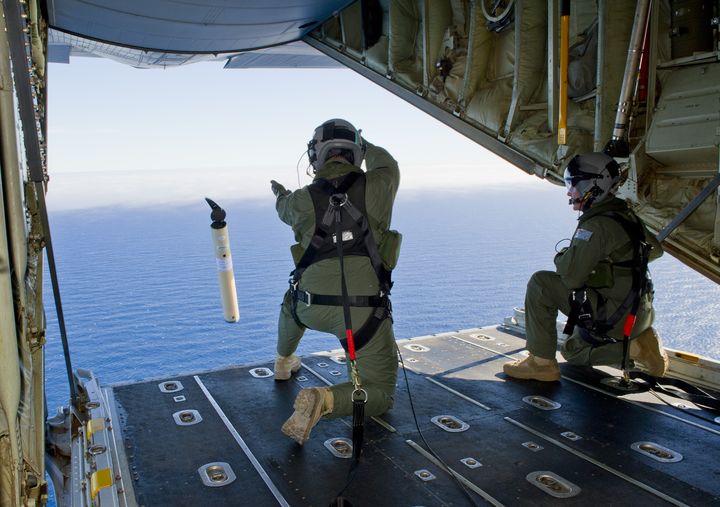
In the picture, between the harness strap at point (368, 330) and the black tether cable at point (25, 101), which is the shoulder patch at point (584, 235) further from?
the black tether cable at point (25, 101)

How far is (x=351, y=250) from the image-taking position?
10.5 feet

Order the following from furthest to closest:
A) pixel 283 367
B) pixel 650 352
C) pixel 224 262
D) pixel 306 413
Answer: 1. pixel 224 262
2. pixel 283 367
3. pixel 650 352
4. pixel 306 413

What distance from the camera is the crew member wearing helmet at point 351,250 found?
316 cm

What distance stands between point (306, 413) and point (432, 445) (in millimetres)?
704

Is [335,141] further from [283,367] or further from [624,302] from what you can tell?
[624,302]

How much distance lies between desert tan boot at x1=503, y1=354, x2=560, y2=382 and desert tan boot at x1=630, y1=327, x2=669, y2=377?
540 mm

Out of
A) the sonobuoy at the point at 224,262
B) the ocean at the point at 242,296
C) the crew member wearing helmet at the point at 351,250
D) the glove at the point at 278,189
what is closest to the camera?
the crew member wearing helmet at the point at 351,250

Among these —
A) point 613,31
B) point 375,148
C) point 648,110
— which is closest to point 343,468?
point 375,148

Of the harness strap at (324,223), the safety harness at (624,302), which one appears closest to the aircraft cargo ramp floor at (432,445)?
the safety harness at (624,302)

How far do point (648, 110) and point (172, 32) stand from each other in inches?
183

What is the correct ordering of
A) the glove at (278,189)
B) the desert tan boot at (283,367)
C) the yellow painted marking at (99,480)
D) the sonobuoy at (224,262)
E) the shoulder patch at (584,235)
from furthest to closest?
the sonobuoy at (224,262)
the desert tan boot at (283,367)
the shoulder patch at (584,235)
the glove at (278,189)
the yellow painted marking at (99,480)

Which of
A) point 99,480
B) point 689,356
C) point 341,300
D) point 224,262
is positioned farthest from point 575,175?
point 224,262

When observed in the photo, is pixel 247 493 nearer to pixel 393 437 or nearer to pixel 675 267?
pixel 393 437

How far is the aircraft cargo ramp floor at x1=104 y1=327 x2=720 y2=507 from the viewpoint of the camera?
2.55 m
